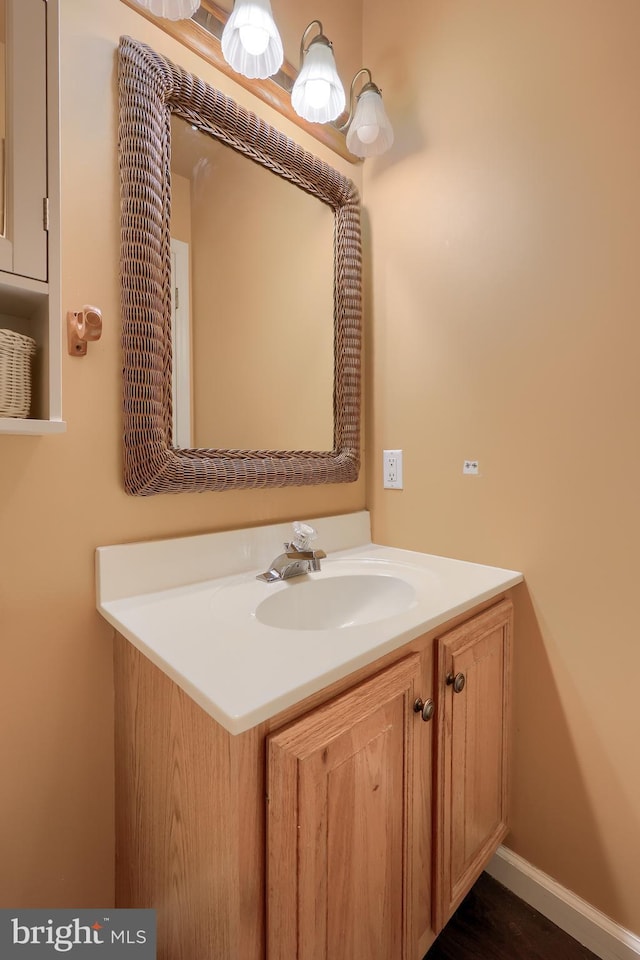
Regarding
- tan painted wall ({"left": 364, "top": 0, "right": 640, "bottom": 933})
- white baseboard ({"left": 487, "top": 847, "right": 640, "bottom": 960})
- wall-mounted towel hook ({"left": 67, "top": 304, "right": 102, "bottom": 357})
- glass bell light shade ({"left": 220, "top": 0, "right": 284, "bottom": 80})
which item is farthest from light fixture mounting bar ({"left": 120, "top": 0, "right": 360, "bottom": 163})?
white baseboard ({"left": 487, "top": 847, "right": 640, "bottom": 960})

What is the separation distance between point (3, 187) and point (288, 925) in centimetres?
115

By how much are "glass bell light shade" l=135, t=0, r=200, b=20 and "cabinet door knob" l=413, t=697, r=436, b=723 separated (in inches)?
56.5

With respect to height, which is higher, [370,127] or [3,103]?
[370,127]

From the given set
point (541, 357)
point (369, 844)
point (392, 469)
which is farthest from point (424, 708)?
point (541, 357)

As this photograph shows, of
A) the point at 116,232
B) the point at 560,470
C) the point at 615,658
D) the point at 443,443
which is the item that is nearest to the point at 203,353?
the point at 116,232

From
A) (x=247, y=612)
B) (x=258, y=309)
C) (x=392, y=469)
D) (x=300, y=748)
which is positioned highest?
(x=258, y=309)

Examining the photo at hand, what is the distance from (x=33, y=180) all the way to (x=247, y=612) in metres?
0.80

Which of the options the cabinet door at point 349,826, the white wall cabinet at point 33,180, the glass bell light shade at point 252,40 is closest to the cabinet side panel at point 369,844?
the cabinet door at point 349,826

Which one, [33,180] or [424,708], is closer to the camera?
[33,180]

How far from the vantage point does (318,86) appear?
116 cm

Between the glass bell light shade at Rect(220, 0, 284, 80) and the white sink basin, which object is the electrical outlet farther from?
the glass bell light shade at Rect(220, 0, 284, 80)

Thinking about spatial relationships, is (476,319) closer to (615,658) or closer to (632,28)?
(632,28)

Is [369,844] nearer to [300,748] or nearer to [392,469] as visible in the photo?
[300,748]

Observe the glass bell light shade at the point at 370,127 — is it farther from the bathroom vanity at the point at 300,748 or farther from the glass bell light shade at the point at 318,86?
Result: the bathroom vanity at the point at 300,748
